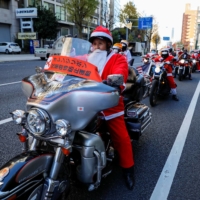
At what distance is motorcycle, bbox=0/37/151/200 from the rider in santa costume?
37cm

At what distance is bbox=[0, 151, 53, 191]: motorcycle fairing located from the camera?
5.63ft

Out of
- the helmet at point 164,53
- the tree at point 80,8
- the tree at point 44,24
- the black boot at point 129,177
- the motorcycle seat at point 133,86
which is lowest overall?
the black boot at point 129,177

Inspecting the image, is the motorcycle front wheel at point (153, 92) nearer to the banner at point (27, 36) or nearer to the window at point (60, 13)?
the banner at point (27, 36)

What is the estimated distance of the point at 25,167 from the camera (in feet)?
5.85

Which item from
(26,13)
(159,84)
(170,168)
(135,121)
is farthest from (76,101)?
(26,13)

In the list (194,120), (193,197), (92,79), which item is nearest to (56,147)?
(92,79)

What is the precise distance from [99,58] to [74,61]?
1.45ft

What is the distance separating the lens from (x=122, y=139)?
2693mm

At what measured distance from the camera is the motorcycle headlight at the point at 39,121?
6.02 feet

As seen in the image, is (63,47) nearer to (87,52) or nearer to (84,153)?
(87,52)

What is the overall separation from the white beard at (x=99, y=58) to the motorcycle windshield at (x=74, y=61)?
64 mm

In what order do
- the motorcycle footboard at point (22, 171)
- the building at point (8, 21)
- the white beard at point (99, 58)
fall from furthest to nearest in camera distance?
the building at point (8, 21), the white beard at point (99, 58), the motorcycle footboard at point (22, 171)

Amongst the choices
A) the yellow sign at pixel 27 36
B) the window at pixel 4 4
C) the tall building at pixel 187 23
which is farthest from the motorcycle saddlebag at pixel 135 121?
the tall building at pixel 187 23

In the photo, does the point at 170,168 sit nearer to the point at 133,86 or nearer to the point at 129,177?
the point at 129,177
